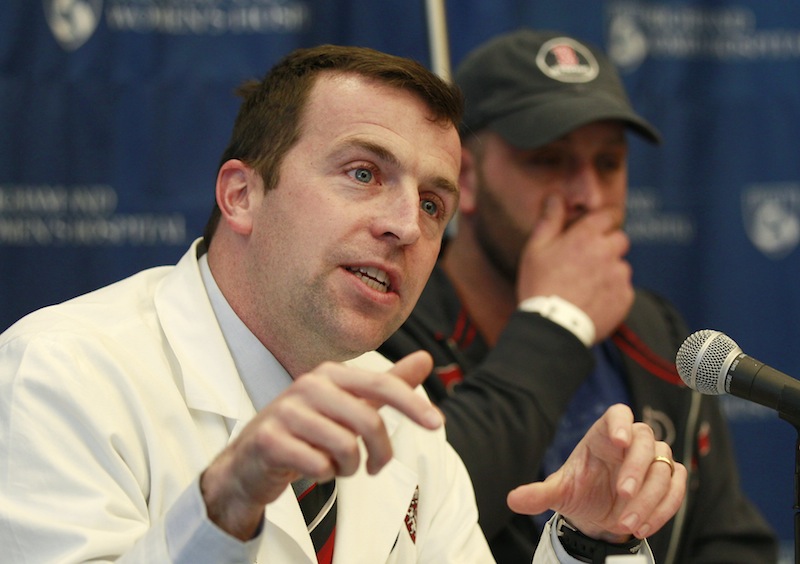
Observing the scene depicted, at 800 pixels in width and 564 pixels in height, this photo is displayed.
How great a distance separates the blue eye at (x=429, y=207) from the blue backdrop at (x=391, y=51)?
1.07 meters

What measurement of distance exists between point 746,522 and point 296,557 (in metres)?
1.40

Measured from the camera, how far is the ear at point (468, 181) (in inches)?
104

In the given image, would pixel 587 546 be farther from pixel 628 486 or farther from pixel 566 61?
pixel 566 61

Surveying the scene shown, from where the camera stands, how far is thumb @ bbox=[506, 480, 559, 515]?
1.42 m

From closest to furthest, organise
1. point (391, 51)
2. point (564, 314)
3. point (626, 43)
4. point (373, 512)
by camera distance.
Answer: point (373, 512) < point (564, 314) < point (391, 51) < point (626, 43)

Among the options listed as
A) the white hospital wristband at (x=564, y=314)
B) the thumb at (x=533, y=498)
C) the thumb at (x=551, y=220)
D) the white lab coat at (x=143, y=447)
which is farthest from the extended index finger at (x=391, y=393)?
the thumb at (x=551, y=220)

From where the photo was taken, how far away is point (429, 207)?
171cm

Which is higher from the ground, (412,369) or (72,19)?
(72,19)

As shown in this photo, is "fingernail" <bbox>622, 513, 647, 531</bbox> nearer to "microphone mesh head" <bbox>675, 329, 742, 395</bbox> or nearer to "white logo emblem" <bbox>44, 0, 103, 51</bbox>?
"microphone mesh head" <bbox>675, 329, 742, 395</bbox>

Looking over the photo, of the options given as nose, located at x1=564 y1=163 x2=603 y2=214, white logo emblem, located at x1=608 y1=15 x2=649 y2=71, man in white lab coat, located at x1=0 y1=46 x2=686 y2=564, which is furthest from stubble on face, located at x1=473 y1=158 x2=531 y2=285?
man in white lab coat, located at x1=0 y1=46 x2=686 y2=564

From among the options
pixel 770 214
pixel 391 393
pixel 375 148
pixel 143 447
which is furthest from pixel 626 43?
pixel 391 393

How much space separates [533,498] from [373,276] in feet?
1.32

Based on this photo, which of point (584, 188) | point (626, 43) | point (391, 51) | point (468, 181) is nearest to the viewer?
point (584, 188)

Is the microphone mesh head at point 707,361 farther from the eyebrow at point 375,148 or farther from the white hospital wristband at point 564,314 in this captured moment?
the white hospital wristband at point 564,314
